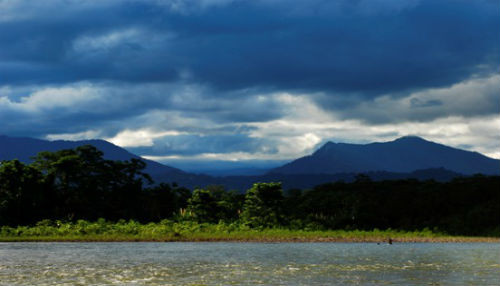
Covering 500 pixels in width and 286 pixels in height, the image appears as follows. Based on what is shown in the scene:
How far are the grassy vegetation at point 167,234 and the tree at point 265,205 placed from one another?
4209 millimetres

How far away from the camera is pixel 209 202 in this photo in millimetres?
88562

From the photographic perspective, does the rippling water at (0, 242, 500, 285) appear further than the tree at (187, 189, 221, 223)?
No

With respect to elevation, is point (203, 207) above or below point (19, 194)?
below

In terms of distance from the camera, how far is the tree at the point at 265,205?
85.9 m

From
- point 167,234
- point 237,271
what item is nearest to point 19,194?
point 167,234

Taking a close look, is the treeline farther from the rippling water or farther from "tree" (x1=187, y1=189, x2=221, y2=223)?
the rippling water

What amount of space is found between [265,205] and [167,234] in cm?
1683

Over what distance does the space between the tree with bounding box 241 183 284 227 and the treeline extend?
14cm

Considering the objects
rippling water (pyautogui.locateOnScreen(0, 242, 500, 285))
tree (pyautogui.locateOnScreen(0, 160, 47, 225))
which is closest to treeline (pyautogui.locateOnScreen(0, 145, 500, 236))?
tree (pyautogui.locateOnScreen(0, 160, 47, 225))

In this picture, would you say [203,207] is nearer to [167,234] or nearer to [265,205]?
[265,205]

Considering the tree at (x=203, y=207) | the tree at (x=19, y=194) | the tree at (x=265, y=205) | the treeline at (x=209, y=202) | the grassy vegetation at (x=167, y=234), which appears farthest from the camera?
the tree at (x=203, y=207)

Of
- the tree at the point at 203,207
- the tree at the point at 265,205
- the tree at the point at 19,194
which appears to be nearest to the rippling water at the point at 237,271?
the tree at the point at 19,194

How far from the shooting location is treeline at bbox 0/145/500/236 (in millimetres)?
83625

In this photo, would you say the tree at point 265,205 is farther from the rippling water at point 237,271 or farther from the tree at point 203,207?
the rippling water at point 237,271
